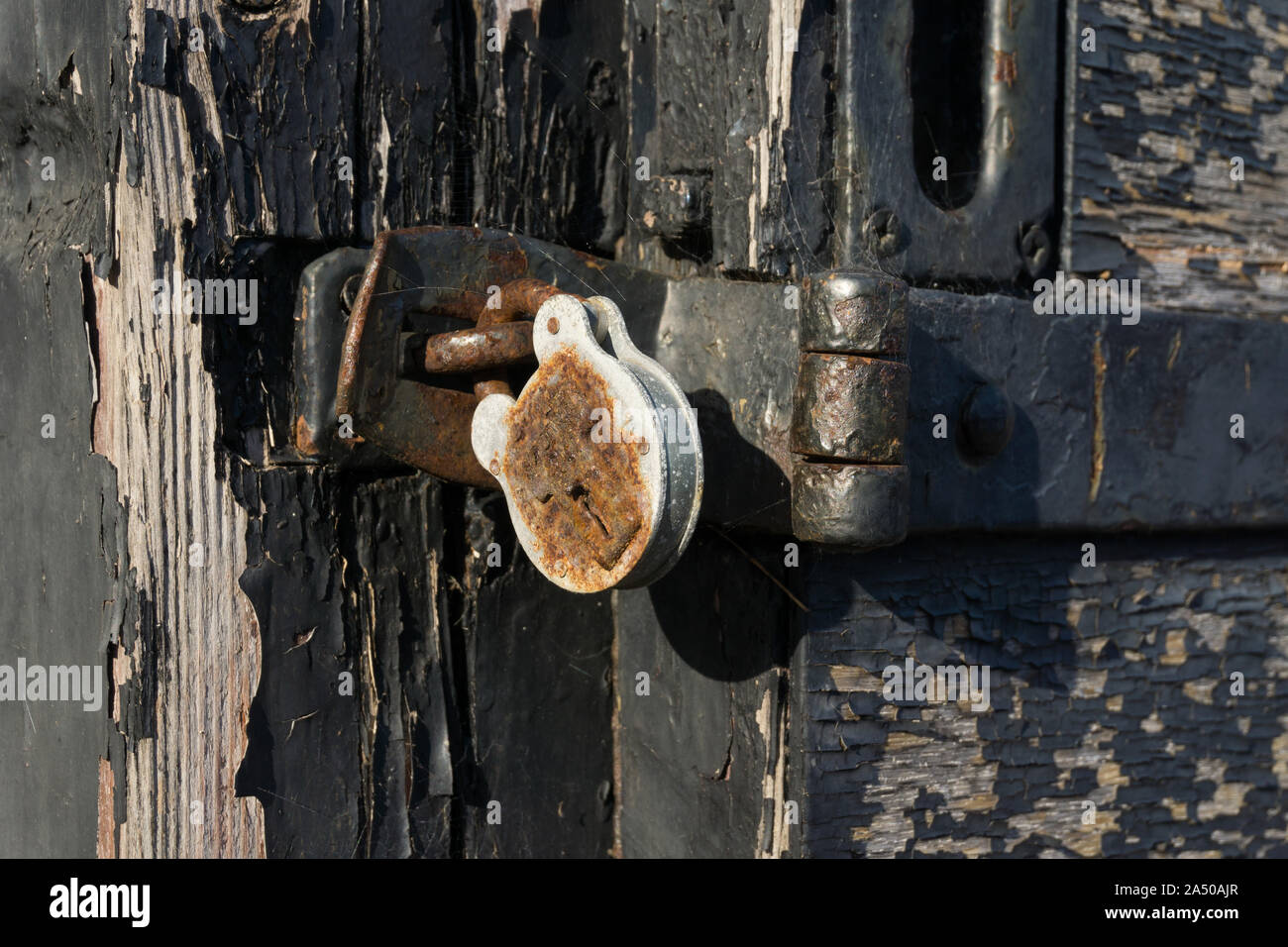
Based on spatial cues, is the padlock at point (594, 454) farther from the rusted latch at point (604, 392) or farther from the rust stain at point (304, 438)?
the rust stain at point (304, 438)

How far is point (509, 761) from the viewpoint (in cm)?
94

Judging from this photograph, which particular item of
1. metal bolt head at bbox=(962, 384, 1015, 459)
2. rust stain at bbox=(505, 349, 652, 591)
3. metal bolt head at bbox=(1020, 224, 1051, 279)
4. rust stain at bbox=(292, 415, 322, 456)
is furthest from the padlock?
metal bolt head at bbox=(1020, 224, 1051, 279)

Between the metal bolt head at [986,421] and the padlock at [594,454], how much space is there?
0.26 metres

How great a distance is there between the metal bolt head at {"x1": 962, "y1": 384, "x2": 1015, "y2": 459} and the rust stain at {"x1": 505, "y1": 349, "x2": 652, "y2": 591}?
294 millimetres

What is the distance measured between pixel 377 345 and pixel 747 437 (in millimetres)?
282

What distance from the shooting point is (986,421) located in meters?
0.82

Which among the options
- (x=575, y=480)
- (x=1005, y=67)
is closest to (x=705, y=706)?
(x=575, y=480)

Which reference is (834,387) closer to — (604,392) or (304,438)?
(604,392)

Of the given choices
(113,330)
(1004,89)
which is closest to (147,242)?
(113,330)

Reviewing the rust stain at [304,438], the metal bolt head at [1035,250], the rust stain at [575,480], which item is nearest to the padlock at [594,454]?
the rust stain at [575,480]

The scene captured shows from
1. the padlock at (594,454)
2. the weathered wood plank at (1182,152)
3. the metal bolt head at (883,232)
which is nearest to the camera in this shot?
the padlock at (594,454)

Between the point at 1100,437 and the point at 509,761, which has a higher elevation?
the point at 1100,437

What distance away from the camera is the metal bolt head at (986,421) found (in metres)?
0.82

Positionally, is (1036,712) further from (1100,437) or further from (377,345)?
(377,345)
